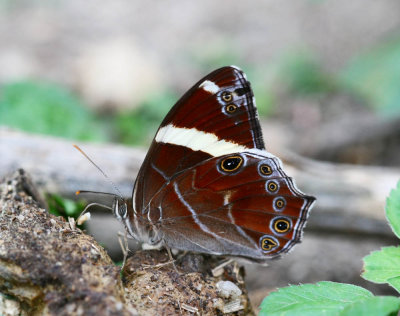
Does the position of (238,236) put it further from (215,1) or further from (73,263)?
(215,1)

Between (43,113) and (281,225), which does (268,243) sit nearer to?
(281,225)

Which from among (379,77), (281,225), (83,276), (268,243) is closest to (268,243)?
(268,243)

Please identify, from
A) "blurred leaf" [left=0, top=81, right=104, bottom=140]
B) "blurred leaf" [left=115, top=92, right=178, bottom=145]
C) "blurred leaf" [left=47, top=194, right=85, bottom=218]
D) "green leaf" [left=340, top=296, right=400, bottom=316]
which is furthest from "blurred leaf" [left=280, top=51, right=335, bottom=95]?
"green leaf" [left=340, top=296, right=400, bottom=316]

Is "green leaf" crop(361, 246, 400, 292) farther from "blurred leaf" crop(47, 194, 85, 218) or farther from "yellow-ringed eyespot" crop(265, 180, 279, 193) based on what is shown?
"blurred leaf" crop(47, 194, 85, 218)

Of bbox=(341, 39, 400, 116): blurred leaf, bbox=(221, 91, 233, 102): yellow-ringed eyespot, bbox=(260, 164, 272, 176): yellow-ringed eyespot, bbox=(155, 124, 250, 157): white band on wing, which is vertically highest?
bbox=(341, 39, 400, 116): blurred leaf

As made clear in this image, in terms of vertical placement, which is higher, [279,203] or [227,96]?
[227,96]

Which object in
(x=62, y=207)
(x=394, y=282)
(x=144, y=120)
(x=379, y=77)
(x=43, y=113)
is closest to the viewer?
(x=394, y=282)

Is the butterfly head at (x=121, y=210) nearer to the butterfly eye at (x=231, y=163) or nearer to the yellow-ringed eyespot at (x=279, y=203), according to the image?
the butterfly eye at (x=231, y=163)
